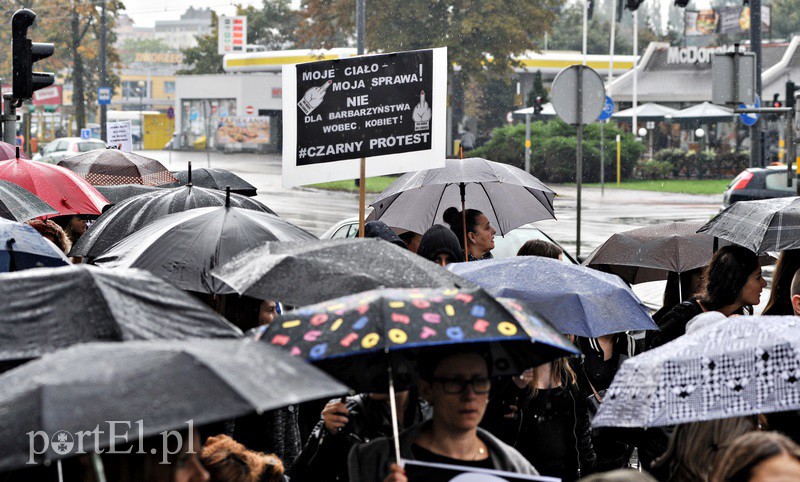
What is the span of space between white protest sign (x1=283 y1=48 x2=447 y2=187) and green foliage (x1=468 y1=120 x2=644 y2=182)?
3676 centimetres

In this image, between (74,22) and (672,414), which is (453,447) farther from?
(74,22)

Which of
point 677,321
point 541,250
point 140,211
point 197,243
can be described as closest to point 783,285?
point 677,321

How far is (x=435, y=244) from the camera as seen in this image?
7.51 m

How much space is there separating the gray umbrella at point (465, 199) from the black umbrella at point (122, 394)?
685 centimetres

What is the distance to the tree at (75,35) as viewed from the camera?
58.9 meters

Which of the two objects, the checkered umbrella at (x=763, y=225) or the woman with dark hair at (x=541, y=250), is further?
the woman with dark hair at (x=541, y=250)

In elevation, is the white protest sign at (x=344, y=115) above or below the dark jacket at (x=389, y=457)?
above

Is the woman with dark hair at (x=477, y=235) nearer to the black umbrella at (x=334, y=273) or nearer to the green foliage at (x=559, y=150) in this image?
the black umbrella at (x=334, y=273)

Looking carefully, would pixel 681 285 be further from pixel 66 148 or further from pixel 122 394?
pixel 66 148

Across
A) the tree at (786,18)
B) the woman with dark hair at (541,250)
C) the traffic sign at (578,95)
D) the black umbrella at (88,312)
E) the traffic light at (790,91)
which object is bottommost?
the woman with dark hair at (541,250)

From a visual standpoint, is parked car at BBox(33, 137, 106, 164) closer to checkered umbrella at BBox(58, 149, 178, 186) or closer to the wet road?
the wet road

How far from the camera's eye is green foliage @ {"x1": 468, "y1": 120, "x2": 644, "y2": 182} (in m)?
44.5

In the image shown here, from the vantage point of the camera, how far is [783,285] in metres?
6.97

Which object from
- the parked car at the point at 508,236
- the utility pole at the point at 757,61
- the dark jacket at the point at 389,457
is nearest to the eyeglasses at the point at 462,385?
the dark jacket at the point at 389,457
